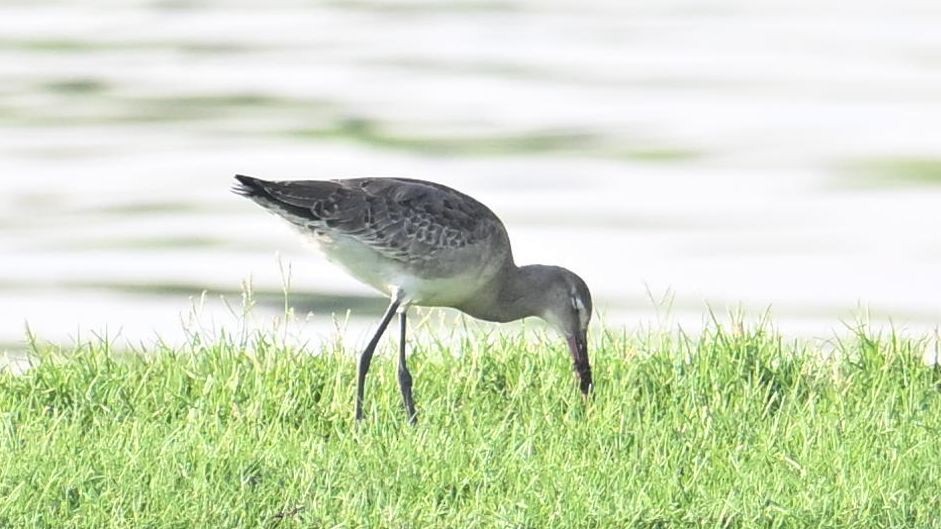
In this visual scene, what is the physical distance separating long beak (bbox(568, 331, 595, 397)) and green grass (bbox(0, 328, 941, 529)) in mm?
66

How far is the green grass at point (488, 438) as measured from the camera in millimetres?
7031

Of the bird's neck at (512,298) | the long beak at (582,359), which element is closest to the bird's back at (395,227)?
the bird's neck at (512,298)

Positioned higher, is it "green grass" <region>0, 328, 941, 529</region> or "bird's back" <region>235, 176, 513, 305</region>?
"bird's back" <region>235, 176, 513, 305</region>

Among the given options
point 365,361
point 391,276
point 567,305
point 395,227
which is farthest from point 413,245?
point 567,305

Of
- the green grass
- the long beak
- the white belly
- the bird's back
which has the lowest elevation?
the green grass

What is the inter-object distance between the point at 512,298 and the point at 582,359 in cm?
71

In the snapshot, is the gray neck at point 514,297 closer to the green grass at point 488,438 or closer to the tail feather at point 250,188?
the green grass at point 488,438

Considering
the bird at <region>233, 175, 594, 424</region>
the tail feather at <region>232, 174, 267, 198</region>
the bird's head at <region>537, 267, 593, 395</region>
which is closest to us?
the tail feather at <region>232, 174, 267, 198</region>

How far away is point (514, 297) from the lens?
959 centimetres

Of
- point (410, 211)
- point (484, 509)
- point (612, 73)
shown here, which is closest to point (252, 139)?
point (612, 73)

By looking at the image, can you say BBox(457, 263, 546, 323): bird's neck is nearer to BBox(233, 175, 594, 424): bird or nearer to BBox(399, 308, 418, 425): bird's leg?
BBox(233, 175, 594, 424): bird

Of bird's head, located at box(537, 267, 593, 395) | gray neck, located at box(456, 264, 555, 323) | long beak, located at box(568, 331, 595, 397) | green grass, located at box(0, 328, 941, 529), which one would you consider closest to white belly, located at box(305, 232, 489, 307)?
gray neck, located at box(456, 264, 555, 323)

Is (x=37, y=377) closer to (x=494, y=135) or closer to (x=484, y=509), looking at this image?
(x=484, y=509)

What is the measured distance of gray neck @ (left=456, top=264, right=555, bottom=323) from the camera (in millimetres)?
9523
